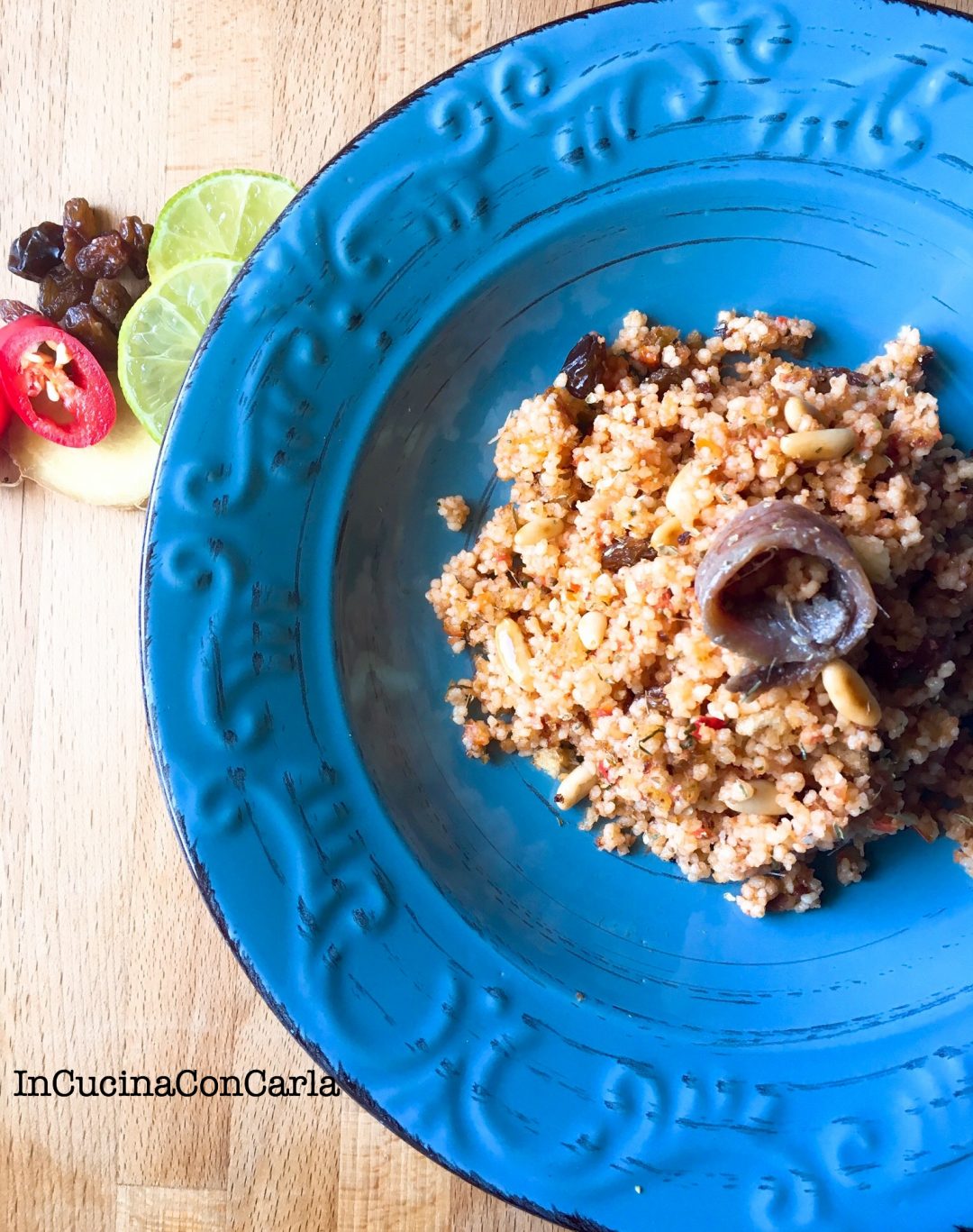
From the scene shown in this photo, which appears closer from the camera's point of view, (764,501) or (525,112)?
(764,501)

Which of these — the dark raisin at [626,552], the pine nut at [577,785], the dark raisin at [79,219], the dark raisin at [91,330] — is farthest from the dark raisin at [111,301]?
the pine nut at [577,785]

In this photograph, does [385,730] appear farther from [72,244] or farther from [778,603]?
[72,244]

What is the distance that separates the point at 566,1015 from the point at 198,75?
223 cm

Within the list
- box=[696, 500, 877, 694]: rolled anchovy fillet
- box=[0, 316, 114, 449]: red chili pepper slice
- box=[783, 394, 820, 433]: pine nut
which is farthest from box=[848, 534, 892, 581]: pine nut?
box=[0, 316, 114, 449]: red chili pepper slice

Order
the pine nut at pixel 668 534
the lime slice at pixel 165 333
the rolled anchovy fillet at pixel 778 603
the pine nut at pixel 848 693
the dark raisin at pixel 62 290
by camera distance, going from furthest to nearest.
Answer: the dark raisin at pixel 62 290 → the lime slice at pixel 165 333 → the pine nut at pixel 668 534 → the pine nut at pixel 848 693 → the rolled anchovy fillet at pixel 778 603

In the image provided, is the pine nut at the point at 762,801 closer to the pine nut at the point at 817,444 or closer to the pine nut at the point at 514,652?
the pine nut at the point at 514,652

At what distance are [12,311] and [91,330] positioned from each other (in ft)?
0.75

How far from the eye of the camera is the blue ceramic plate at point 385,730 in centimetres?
182

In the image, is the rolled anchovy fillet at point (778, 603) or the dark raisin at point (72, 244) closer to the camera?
the rolled anchovy fillet at point (778, 603)

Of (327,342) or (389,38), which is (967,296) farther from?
(389,38)

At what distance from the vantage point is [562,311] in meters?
2.04

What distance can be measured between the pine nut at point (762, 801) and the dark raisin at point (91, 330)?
1.72m

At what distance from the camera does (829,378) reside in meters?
1.92

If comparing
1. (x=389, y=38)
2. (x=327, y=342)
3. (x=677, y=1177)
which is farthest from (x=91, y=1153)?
(x=389, y=38)
